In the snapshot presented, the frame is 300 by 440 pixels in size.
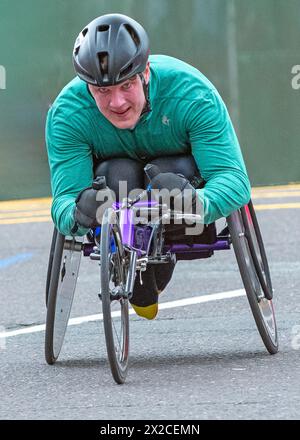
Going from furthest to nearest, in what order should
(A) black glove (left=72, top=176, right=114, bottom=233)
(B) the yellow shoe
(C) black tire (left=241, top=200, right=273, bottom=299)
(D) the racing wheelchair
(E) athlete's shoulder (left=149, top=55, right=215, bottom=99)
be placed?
1. (B) the yellow shoe
2. (C) black tire (left=241, top=200, right=273, bottom=299)
3. (E) athlete's shoulder (left=149, top=55, right=215, bottom=99)
4. (A) black glove (left=72, top=176, right=114, bottom=233)
5. (D) the racing wheelchair

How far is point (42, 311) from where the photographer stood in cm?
880

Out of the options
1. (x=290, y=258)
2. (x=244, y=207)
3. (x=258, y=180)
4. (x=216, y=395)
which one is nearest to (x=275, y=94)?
(x=258, y=180)

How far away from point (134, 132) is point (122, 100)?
0.26 metres

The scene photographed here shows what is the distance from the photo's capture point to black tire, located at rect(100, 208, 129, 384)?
233 inches

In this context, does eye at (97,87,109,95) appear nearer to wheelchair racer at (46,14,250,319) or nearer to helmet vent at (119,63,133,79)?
wheelchair racer at (46,14,250,319)

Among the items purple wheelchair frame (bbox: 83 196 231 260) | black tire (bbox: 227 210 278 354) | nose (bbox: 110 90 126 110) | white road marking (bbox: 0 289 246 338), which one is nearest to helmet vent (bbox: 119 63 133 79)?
nose (bbox: 110 90 126 110)

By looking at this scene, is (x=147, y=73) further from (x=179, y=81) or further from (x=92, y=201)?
(x=92, y=201)

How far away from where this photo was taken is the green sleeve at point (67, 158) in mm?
6598

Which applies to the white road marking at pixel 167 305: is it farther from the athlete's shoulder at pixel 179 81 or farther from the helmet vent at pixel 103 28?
the helmet vent at pixel 103 28

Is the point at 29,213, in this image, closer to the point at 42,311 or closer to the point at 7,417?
the point at 42,311

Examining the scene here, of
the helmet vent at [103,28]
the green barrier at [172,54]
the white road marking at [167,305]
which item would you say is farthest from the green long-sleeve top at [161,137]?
the green barrier at [172,54]

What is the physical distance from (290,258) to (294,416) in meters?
5.23

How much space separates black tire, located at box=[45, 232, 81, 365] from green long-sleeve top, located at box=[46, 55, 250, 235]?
0.17 meters

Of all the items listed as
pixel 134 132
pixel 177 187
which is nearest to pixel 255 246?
pixel 177 187
